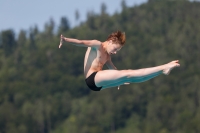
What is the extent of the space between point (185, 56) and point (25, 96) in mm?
42154

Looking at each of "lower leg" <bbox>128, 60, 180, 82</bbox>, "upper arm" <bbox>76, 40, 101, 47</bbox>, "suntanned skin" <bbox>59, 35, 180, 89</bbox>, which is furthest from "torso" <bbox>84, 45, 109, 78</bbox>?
"lower leg" <bbox>128, 60, 180, 82</bbox>

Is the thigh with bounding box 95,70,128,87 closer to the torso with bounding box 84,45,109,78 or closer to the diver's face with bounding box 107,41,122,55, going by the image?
the torso with bounding box 84,45,109,78

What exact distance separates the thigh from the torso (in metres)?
0.36

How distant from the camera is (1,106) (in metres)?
159

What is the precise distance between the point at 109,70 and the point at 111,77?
13.0 inches

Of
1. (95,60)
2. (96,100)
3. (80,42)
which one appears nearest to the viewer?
(80,42)

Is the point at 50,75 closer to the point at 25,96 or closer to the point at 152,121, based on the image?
the point at 25,96

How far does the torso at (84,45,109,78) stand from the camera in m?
22.0

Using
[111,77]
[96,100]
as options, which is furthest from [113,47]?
[96,100]

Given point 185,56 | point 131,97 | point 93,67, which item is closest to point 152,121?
point 131,97

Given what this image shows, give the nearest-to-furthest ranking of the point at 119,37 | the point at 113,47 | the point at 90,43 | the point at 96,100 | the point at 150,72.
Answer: the point at 150,72 → the point at 90,43 → the point at 119,37 → the point at 113,47 → the point at 96,100

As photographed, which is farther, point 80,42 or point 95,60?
point 95,60

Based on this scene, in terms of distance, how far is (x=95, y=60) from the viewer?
22.1 meters

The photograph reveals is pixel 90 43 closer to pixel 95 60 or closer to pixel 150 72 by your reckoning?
pixel 95 60
